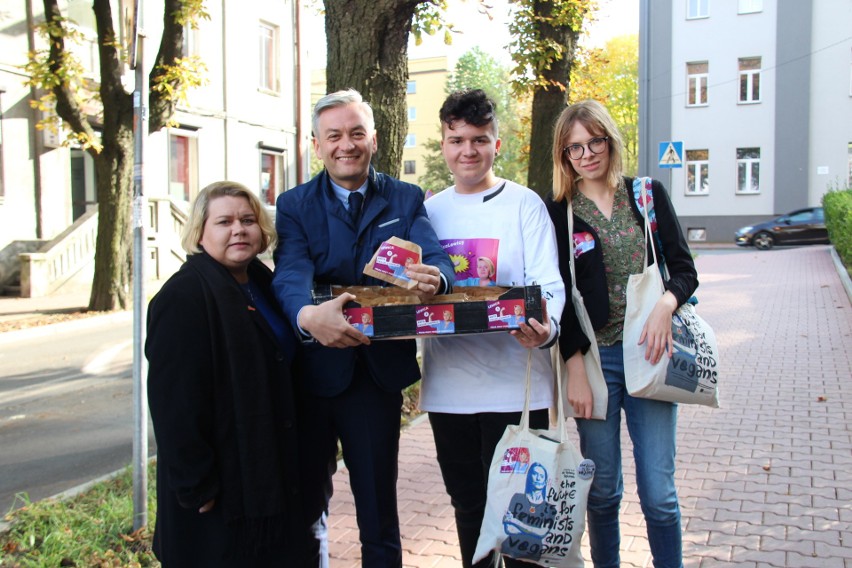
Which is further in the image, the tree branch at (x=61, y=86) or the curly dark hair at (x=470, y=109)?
the tree branch at (x=61, y=86)

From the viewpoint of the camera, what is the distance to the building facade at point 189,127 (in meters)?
16.9

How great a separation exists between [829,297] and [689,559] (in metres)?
11.6

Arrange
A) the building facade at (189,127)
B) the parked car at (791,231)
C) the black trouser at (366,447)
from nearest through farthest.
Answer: the black trouser at (366,447)
the building facade at (189,127)
the parked car at (791,231)

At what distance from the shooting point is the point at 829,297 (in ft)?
44.2

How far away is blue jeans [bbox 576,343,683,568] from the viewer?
9.51ft

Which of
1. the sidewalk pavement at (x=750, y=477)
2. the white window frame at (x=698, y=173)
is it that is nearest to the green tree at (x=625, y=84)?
the white window frame at (x=698, y=173)

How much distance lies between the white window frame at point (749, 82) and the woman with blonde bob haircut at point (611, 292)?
32.2 metres

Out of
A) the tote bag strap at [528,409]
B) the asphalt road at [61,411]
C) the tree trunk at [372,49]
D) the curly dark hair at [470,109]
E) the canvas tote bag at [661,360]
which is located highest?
the tree trunk at [372,49]

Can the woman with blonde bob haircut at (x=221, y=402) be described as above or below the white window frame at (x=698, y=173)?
below

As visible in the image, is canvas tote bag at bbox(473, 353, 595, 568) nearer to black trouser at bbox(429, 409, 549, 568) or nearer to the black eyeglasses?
black trouser at bbox(429, 409, 549, 568)

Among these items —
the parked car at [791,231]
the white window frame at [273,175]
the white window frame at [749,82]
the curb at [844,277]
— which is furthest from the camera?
the white window frame at [749,82]

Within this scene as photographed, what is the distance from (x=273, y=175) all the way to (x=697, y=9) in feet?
64.6

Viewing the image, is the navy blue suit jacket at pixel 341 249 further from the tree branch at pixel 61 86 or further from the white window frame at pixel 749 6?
the white window frame at pixel 749 6

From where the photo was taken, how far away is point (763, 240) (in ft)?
92.4
